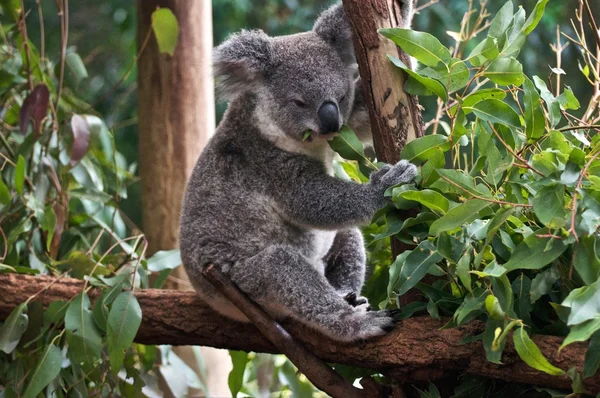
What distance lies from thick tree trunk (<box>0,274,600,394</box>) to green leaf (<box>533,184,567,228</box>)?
0.31 metres

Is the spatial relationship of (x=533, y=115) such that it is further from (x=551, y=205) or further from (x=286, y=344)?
(x=286, y=344)

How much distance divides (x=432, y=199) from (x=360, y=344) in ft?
1.75

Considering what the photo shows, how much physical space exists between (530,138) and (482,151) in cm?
13

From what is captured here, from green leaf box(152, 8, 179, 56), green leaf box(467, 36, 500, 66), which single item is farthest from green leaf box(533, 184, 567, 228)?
green leaf box(152, 8, 179, 56)

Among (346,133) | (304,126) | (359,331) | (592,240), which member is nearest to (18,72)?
(304,126)

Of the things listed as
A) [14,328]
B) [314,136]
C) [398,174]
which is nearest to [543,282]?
[398,174]

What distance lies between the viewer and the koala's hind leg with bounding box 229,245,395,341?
222 cm

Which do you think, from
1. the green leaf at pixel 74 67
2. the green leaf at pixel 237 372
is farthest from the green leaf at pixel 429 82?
the green leaf at pixel 74 67

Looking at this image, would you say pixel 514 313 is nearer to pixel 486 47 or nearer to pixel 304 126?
pixel 486 47

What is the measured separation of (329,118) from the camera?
2.53 m

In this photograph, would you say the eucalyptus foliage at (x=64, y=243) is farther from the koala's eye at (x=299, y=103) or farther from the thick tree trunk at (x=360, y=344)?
the koala's eye at (x=299, y=103)

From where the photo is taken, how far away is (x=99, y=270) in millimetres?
3273

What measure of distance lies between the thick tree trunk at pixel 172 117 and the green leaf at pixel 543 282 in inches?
95.2

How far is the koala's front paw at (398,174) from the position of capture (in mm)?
2197
